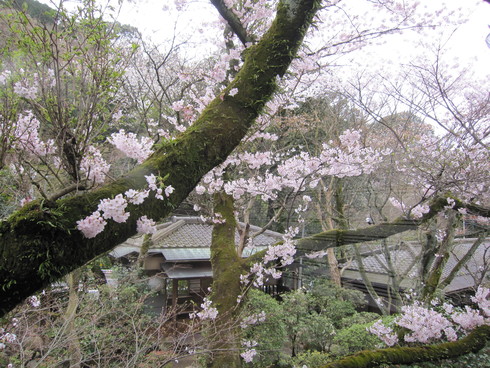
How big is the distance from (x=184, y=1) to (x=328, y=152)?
8.49 feet

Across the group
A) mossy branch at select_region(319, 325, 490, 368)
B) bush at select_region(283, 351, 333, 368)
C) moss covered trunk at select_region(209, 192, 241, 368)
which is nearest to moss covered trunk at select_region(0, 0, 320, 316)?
moss covered trunk at select_region(209, 192, 241, 368)

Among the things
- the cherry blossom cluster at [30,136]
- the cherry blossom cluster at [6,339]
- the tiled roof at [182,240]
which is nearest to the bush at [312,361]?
the tiled roof at [182,240]

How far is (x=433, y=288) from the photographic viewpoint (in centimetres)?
452

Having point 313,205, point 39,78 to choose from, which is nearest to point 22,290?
point 39,78

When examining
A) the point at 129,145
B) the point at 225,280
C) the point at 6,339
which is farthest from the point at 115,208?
the point at 225,280

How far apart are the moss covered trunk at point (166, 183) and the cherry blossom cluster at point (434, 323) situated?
3955 mm

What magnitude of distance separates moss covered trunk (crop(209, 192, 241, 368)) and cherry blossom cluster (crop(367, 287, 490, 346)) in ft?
7.28

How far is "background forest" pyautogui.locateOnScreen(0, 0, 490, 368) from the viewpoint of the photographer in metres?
1.34

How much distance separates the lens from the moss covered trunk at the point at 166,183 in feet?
3.42

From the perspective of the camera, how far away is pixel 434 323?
3875 mm

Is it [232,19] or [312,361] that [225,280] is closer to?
[312,361]

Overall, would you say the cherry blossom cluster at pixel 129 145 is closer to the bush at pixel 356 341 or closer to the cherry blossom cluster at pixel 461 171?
the cherry blossom cluster at pixel 461 171

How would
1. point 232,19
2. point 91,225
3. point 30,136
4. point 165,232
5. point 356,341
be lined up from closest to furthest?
point 91,225, point 30,136, point 232,19, point 356,341, point 165,232

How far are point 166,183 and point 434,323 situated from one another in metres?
4.32
